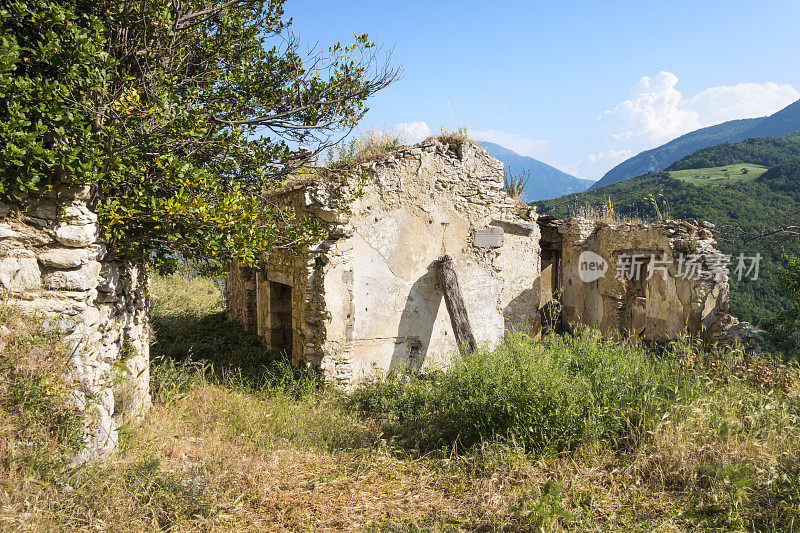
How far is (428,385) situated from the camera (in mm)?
6262

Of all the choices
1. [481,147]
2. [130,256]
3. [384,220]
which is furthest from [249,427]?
[481,147]

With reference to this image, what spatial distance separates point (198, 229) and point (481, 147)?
16.4 ft

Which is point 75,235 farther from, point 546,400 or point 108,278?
point 546,400

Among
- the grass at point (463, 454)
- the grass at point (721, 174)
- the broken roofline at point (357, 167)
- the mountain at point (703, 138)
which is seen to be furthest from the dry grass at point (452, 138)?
the mountain at point (703, 138)

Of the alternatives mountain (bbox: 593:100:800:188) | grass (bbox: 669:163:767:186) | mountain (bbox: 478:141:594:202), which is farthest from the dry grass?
mountain (bbox: 478:141:594:202)

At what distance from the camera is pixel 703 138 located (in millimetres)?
52500

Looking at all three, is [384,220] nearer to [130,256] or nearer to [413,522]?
[130,256]

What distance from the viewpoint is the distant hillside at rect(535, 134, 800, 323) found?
14.4 m

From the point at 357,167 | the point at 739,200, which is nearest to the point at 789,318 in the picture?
the point at 357,167

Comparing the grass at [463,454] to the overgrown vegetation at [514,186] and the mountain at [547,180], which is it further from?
the mountain at [547,180]

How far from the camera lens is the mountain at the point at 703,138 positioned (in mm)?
47875

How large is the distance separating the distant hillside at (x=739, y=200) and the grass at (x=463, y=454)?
302 inches

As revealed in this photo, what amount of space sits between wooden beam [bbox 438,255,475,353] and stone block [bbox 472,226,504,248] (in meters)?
0.73

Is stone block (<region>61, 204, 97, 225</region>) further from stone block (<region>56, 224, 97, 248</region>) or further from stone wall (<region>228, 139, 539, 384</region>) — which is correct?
stone wall (<region>228, 139, 539, 384</region>)
